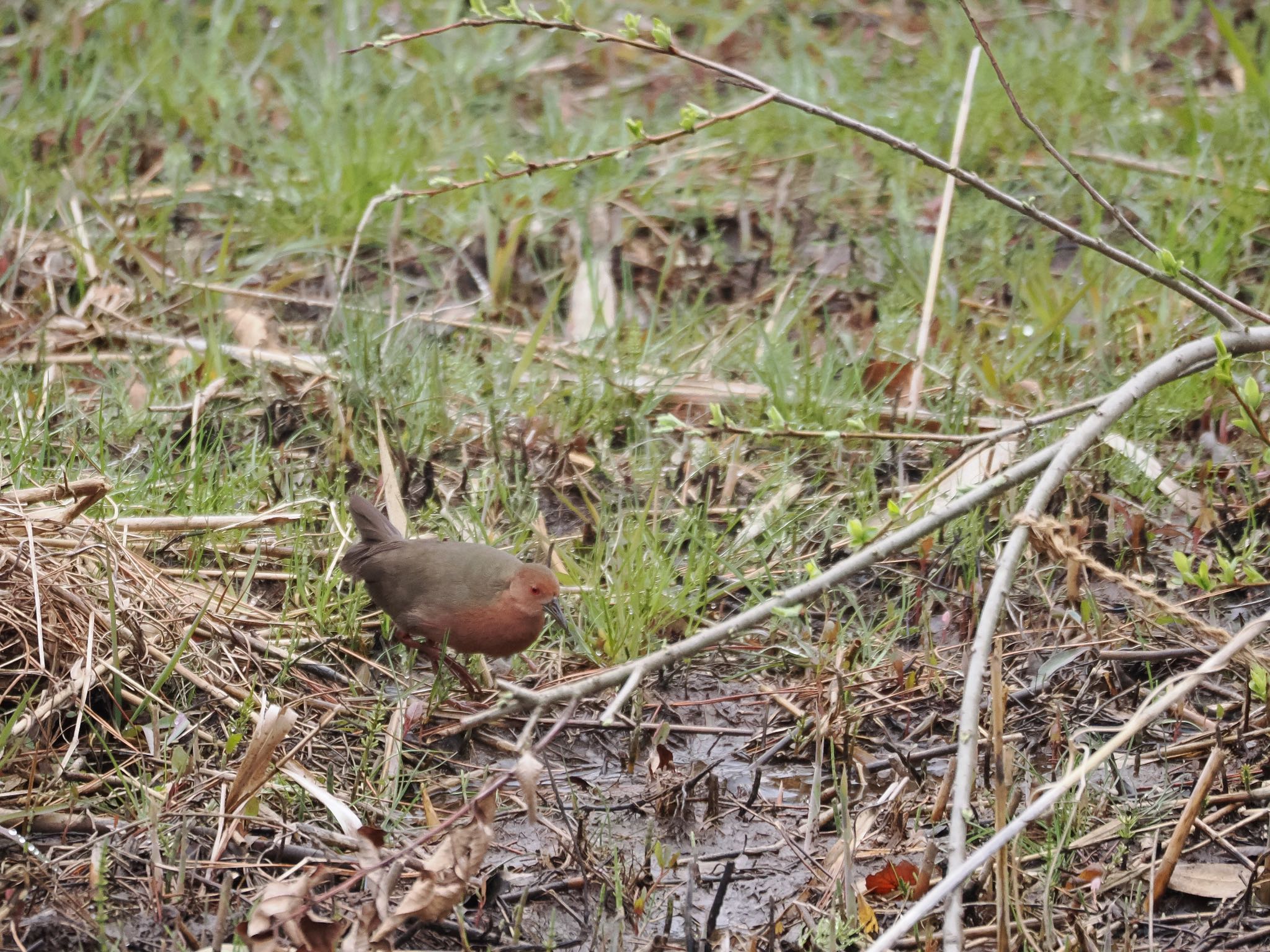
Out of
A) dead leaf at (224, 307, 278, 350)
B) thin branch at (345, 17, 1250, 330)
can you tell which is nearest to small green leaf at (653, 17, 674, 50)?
thin branch at (345, 17, 1250, 330)

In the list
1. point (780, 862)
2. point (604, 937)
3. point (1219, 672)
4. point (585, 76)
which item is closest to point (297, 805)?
point (604, 937)

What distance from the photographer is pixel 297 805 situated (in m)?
3.08

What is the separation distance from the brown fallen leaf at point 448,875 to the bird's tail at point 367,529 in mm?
1301

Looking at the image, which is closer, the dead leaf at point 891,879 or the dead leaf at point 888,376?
the dead leaf at point 891,879

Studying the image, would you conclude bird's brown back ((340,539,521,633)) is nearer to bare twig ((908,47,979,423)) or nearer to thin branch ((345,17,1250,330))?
thin branch ((345,17,1250,330))

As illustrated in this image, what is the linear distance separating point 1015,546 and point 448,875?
3.86 feet

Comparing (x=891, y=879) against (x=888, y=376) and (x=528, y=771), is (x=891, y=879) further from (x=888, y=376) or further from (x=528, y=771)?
(x=888, y=376)

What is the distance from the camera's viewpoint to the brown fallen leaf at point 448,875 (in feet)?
7.84

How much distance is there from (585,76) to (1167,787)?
5000 millimetres

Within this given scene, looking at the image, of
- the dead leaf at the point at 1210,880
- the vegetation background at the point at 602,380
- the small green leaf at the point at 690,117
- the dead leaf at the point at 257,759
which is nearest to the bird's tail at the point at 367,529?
the vegetation background at the point at 602,380

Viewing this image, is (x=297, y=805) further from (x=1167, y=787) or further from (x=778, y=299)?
(x=778, y=299)

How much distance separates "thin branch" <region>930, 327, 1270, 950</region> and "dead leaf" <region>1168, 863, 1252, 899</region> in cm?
59

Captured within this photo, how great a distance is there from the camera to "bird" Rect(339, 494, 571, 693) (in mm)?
3504

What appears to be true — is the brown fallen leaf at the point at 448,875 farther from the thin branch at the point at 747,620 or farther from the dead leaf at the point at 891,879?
the dead leaf at the point at 891,879
